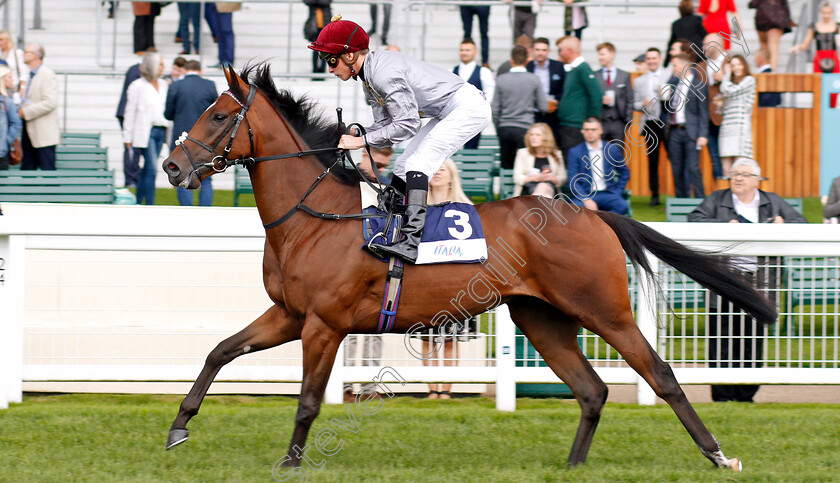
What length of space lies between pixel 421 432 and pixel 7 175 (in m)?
5.30

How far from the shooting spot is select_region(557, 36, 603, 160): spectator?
8516 mm

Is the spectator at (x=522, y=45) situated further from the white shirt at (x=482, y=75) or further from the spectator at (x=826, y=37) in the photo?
the spectator at (x=826, y=37)

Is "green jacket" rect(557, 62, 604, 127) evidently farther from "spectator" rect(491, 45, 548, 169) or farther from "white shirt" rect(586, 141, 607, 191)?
"white shirt" rect(586, 141, 607, 191)

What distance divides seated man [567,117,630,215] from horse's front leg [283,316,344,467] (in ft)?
10.0

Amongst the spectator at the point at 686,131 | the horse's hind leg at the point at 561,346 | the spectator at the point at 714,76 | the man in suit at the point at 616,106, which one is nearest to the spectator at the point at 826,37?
the spectator at the point at 714,76

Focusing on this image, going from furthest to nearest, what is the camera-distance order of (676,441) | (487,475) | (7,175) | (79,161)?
(79,161) → (7,175) → (676,441) → (487,475)

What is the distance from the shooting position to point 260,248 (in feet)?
16.9

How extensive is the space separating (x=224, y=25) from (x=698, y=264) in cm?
779

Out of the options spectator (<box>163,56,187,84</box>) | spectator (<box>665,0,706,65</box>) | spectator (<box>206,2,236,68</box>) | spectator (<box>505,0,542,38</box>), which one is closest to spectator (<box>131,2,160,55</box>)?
spectator (<box>206,2,236,68</box>)

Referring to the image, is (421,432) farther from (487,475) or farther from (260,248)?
(260,248)

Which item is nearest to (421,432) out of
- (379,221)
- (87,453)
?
(379,221)

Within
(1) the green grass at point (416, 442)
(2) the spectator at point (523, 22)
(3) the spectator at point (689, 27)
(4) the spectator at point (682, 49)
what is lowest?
(1) the green grass at point (416, 442)

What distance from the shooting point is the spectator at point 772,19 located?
11258mm

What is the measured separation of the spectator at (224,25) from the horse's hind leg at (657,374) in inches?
303
